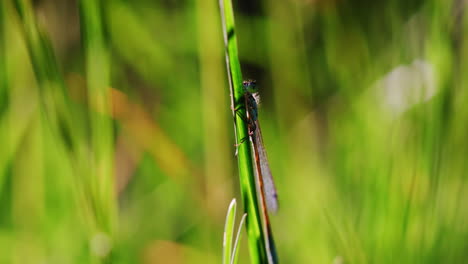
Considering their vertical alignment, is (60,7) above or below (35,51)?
above

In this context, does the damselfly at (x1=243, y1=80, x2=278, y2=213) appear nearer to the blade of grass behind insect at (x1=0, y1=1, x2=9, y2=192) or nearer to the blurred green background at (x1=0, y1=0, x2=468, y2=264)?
the blurred green background at (x1=0, y1=0, x2=468, y2=264)

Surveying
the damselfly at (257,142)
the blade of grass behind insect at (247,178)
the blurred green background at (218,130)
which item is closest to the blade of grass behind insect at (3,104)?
the blurred green background at (218,130)

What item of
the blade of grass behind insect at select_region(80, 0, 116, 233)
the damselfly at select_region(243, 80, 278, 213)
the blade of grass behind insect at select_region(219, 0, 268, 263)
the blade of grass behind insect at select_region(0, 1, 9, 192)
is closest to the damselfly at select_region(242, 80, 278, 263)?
the damselfly at select_region(243, 80, 278, 213)

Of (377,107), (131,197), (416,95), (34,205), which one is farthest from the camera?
(131,197)

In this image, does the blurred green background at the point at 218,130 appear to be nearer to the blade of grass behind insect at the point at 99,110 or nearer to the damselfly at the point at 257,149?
the blade of grass behind insect at the point at 99,110

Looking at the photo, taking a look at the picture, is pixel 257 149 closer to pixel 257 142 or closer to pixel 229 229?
pixel 257 142

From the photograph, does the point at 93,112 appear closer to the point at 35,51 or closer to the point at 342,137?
the point at 35,51

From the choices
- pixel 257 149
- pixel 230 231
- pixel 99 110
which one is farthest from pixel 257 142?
pixel 230 231

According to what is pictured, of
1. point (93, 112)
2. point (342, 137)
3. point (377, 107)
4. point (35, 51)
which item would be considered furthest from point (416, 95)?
point (35, 51)
